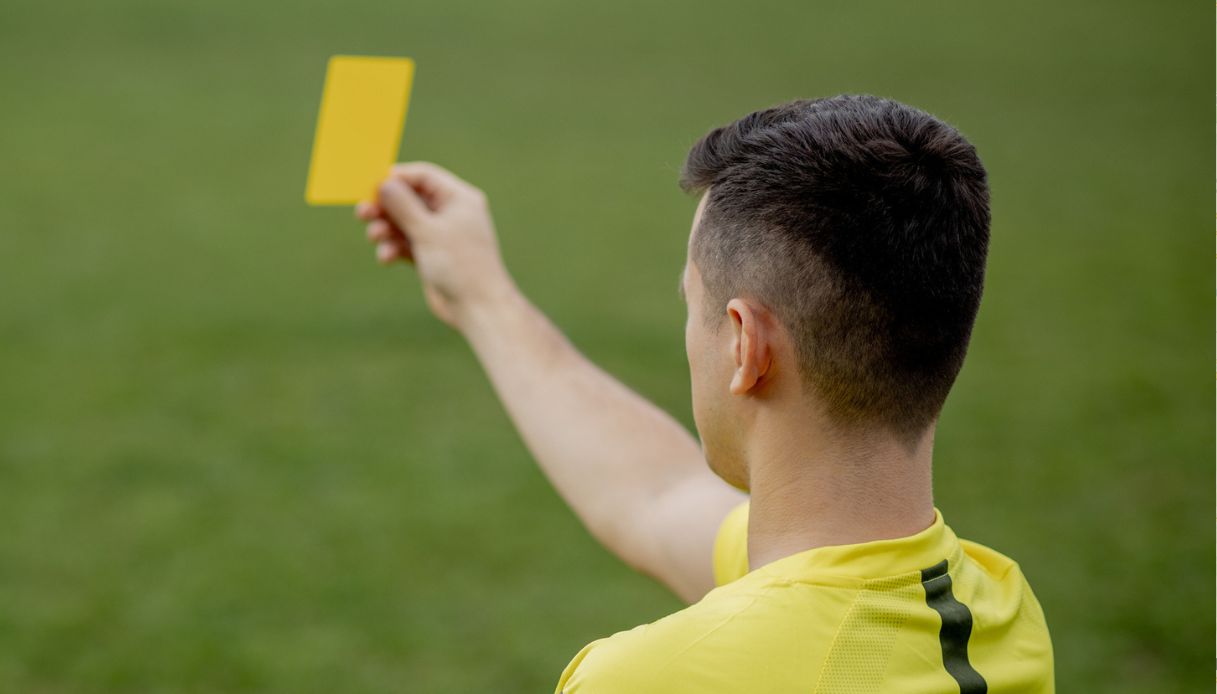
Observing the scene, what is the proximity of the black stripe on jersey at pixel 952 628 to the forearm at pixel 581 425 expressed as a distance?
2.29 feet

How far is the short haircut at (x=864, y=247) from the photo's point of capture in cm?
142

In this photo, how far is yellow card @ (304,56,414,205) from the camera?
217 centimetres

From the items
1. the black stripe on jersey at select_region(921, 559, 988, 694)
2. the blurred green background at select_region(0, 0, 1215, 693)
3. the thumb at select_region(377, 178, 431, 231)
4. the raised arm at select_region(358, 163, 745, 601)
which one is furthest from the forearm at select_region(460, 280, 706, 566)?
the blurred green background at select_region(0, 0, 1215, 693)

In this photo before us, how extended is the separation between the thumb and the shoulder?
3.55 feet

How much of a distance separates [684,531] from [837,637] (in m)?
0.67

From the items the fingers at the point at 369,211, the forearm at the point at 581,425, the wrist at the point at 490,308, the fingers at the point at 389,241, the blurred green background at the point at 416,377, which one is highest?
the fingers at the point at 369,211

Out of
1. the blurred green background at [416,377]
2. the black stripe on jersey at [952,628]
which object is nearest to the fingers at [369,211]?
the black stripe on jersey at [952,628]

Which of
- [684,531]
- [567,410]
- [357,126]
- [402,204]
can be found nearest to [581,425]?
[567,410]

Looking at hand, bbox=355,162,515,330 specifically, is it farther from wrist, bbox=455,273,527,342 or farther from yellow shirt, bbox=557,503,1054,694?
yellow shirt, bbox=557,503,1054,694

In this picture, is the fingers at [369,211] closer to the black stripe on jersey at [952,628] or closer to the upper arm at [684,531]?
the upper arm at [684,531]

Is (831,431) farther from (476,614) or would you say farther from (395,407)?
(395,407)

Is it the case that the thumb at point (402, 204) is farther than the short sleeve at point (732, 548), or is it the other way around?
the thumb at point (402, 204)

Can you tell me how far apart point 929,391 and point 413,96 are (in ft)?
45.8

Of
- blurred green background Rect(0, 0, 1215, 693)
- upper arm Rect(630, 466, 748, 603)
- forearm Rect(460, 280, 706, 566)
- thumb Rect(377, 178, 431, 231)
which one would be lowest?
blurred green background Rect(0, 0, 1215, 693)
